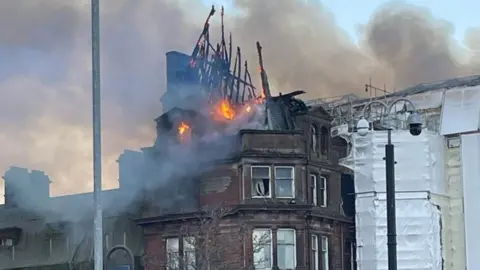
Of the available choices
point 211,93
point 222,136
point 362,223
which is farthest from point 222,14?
point 362,223

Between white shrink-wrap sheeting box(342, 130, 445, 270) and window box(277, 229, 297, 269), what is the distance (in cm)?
412

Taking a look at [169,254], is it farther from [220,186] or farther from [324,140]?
[324,140]

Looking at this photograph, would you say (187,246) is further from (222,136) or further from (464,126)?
(464,126)

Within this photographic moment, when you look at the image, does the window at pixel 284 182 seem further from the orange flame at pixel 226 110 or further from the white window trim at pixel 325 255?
the orange flame at pixel 226 110

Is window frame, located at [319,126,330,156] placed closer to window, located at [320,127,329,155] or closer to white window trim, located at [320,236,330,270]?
window, located at [320,127,329,155]

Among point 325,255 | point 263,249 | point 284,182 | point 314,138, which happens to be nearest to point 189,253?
point 263,249

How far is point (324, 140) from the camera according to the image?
49250mm

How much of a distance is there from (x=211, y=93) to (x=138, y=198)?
6404 mm

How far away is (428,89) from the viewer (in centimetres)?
5309

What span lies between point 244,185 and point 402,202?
298 inches

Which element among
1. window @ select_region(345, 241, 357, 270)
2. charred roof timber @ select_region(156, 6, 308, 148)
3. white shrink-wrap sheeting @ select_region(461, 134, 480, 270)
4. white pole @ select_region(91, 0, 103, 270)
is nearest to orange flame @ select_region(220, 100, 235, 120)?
charred roof timber @ select_region(156, 6, 308, 148)

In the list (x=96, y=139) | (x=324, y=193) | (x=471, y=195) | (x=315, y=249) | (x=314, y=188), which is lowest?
(x=315, y=249)

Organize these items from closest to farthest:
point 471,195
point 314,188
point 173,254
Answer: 1. point 173,254
2. point 314,188
3. point 471,195

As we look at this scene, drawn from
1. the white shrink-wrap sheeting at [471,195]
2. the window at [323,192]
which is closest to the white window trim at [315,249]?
the window at [323,192]
